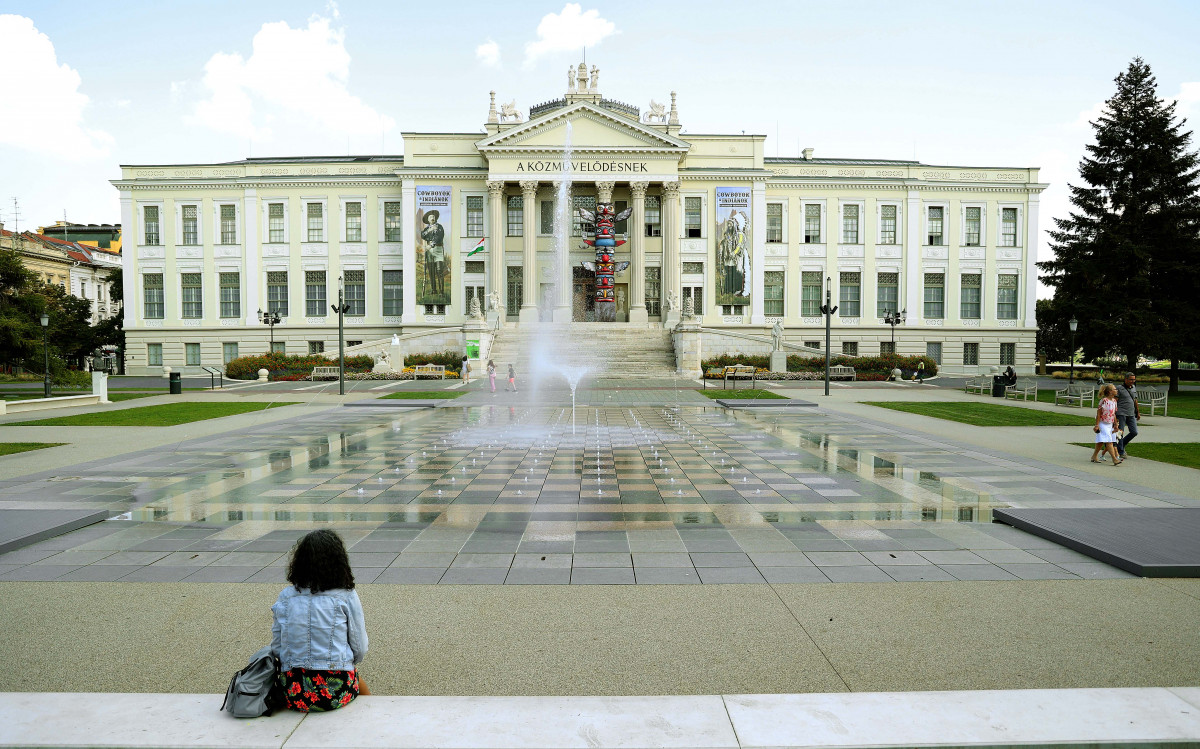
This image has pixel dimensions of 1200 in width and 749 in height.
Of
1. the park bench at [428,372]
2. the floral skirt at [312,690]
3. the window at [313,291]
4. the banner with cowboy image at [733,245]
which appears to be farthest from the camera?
the window at [313,291]

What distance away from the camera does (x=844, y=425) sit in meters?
20.3

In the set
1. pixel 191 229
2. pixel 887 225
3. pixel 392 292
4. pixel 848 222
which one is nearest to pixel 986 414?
pixel 848 222

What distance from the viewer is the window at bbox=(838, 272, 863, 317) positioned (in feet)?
189

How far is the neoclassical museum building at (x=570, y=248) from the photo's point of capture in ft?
183

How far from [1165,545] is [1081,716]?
4742 mm

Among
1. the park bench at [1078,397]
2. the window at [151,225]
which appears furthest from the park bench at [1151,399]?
the window at [151,225]

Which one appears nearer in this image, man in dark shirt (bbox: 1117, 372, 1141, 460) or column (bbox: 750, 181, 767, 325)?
man in dark shirt (bbox: 1117, 372, 1141, 460)

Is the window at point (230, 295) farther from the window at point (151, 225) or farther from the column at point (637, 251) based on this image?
the column at point (637, 251)

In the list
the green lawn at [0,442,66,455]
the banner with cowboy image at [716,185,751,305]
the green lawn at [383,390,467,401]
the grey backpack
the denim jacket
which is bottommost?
the green lawn at [0,442,66,455]

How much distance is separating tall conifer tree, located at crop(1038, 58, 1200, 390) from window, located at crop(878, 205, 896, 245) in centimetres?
1646

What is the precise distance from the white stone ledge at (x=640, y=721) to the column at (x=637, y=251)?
4889 centimetres

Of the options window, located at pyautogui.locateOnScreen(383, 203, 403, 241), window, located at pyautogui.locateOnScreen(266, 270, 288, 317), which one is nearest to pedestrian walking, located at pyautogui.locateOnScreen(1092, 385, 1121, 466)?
window, located at pyautogui.locateOnScreen(383, 203, 403, 241)

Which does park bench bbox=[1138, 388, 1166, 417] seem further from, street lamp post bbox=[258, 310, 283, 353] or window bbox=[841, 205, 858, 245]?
street lamp post bbox=[258, 310, 283, 353]

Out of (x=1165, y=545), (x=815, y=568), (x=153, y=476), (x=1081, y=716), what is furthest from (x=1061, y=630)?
(x=153, y=476)
